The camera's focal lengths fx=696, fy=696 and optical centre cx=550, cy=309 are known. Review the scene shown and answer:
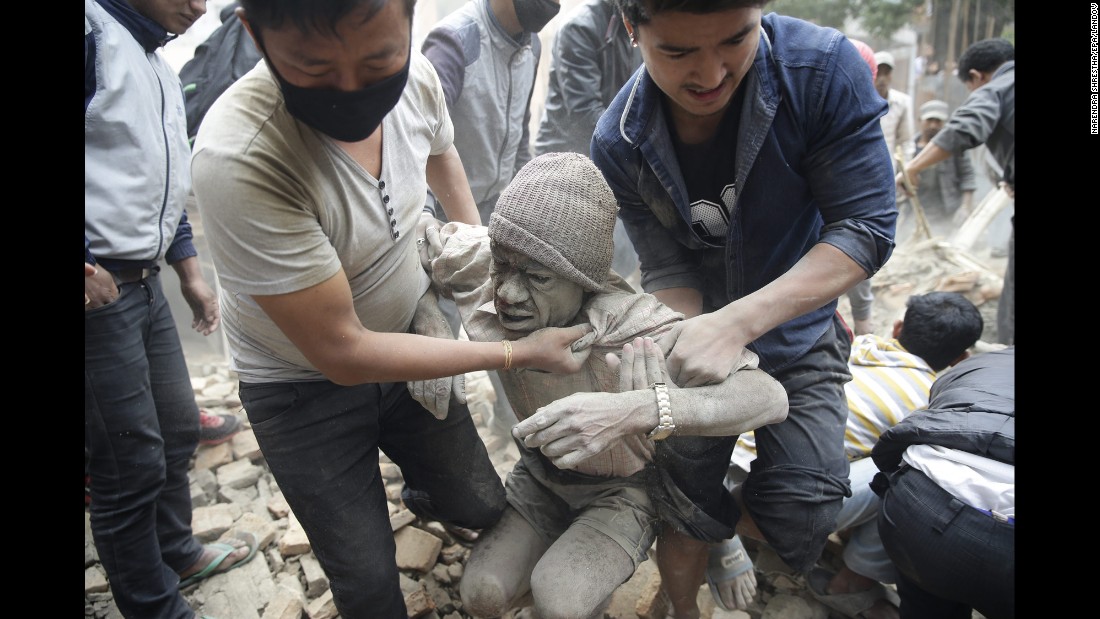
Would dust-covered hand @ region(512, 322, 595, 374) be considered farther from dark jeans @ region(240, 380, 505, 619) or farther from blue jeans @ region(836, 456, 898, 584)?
blue jeans @ region(836, 456, 898, 584)

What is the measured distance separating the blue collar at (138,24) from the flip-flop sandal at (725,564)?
2.94m

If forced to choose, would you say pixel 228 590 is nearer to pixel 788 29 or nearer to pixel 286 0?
pixel 286 0

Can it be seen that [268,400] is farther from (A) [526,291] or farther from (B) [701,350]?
(B) [701,350]

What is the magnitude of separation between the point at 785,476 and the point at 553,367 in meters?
0.97

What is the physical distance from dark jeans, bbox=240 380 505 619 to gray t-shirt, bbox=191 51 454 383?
0.14 metres

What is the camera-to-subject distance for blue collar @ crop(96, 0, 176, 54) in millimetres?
2523

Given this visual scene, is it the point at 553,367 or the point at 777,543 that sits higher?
the point at 553,367

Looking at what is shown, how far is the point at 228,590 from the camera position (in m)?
3.09

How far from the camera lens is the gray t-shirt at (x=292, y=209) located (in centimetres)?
165

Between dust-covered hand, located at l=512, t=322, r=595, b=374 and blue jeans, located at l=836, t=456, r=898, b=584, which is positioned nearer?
dust-covered hand, located at l=512, t=322, r=595, b=374

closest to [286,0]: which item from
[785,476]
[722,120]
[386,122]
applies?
[386,122]

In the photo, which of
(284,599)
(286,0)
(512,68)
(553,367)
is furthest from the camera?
(512,68)

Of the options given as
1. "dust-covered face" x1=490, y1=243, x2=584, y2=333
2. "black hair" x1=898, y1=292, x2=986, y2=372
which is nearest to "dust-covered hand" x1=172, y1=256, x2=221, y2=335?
"dust-covered face" x1=490, y1=243, x2=584, y2=333

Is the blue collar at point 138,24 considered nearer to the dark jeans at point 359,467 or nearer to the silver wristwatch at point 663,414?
the dark jeans at point 359,467
